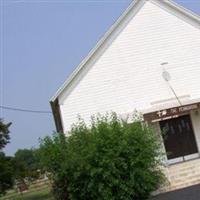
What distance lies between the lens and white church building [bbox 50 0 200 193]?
24.1m

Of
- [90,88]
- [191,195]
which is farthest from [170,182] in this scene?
[90,88]

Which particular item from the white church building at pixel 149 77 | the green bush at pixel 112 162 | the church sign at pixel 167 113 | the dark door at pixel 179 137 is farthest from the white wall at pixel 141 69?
the green bush at pixel 112 162

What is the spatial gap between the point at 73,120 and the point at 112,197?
6.01 meters

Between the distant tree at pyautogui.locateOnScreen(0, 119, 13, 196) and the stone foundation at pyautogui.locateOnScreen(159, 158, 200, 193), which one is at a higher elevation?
the distant tree at pyautogui.locateOnScreen(0, 119, 13, 196)

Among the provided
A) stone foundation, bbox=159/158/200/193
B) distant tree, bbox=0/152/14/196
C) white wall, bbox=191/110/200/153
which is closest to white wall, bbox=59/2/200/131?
white wall, bbox=191/110/200/153

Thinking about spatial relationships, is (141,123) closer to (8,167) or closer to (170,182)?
(170,182)

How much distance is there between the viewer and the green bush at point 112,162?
18703 mm

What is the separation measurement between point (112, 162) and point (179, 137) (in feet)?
25.2

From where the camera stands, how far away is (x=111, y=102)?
24.2m

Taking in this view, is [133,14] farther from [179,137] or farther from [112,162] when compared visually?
[112,162]

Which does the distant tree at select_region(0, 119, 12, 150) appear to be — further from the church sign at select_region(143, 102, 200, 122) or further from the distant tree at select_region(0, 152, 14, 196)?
the church sign at select_region(143, 102, 200, 122)

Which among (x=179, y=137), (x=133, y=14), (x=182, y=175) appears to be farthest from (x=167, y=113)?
(x=133, y=14)

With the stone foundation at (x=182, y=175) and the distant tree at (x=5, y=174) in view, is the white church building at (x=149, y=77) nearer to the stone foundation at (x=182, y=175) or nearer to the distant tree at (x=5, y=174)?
the stone foundation at (x=182, y=175)

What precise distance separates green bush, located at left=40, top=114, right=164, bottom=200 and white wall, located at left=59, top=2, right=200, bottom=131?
4238 millimetres
